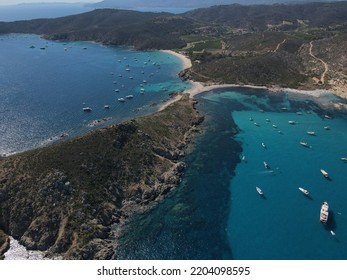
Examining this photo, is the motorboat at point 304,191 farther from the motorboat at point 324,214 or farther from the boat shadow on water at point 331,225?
the boat shadow on water at point 331,225

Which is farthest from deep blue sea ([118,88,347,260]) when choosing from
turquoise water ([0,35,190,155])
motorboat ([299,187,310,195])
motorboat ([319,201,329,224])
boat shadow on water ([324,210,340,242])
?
turquoise water ([0,35,190,155])

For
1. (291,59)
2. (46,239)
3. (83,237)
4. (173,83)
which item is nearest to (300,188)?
(83,237)

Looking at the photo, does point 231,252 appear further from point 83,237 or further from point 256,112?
point 256,112

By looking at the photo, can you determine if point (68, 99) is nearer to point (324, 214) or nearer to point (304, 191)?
point (304, 191)

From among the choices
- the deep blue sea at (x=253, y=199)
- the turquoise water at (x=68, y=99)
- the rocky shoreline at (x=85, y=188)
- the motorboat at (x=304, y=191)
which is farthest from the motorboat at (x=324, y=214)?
the turquoise water at (x=68, y=99)

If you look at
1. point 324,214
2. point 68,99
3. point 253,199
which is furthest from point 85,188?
point 68,99

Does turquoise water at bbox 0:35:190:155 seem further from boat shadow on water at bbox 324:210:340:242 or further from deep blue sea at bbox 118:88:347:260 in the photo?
boat shadow on water at bbox 324:210:340:242
